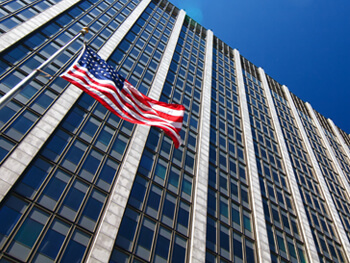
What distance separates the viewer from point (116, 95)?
16094mm

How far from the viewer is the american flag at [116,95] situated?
49.2ft

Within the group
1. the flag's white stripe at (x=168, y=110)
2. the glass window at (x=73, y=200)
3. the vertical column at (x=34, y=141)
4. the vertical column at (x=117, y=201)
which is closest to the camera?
the vertical column at (x=34, y=141)

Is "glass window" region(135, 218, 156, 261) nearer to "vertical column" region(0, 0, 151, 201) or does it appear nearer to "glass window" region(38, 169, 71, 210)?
"glass window" region(38, 169, 71, 210)

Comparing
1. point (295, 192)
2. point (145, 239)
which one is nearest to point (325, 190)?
point (295, 192)

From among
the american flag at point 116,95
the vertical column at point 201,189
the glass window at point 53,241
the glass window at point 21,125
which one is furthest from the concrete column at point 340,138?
the glass window at point 21,125

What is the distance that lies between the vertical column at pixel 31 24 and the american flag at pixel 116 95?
45.0ft

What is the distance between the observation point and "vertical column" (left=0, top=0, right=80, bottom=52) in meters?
25.9

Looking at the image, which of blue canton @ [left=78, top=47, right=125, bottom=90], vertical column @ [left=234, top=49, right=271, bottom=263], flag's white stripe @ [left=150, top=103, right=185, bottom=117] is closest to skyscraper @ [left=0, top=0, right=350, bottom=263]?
vertical column @ [left=234, top=49, right=271, bottom=263]

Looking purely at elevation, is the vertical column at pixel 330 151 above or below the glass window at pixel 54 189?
above

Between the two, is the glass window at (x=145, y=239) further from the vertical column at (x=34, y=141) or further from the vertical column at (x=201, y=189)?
the vertical column at (x=34, y=141)

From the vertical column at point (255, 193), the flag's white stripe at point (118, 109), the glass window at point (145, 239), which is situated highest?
the vertical column at point (255, 193)

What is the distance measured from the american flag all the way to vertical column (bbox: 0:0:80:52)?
13715mm

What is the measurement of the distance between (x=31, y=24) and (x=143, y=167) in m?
18.9

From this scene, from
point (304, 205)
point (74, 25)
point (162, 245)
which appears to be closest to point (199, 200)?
point (162, 245)
